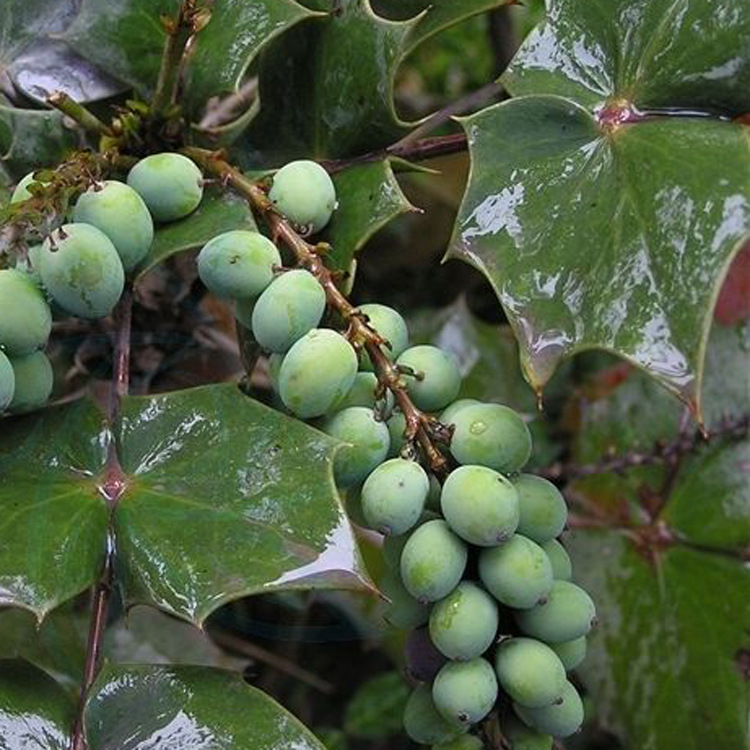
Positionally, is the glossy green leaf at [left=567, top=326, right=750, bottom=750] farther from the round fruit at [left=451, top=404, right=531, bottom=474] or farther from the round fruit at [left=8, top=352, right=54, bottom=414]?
the round fruit at [left=8, top=352, right=54, bottom=414]

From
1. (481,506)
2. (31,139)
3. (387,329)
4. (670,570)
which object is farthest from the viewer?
(670,570)

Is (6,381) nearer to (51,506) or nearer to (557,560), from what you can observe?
(51,506)

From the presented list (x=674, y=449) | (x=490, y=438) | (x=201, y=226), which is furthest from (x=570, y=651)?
(x=674, y=449)

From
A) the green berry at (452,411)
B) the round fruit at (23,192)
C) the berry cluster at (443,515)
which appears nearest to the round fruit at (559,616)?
the berry cluster at (443,515)

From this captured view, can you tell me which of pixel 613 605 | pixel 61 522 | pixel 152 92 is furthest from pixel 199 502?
pixel 613 605

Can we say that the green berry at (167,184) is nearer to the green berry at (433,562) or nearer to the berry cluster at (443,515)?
the berry cluster at (443,515)

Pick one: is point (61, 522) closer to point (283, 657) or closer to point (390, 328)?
point (390, 328)
